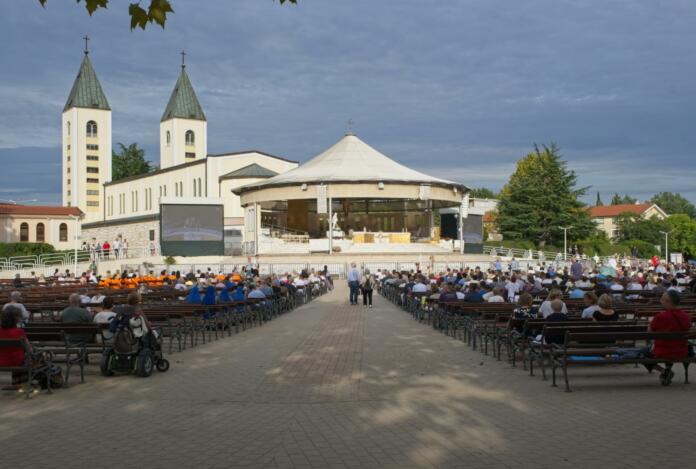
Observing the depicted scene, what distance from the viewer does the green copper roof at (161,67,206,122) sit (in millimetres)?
98375

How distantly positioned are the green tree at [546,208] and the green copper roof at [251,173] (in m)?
24.3

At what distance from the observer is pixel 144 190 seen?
280 ft

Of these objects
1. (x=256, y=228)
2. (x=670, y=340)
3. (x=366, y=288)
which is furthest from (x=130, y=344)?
(x=256, y=228)

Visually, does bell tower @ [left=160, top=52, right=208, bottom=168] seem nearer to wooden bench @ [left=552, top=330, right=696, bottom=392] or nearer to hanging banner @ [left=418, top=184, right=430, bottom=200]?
hanging banner @ [left=418, top=184, right=430, bottom=200]

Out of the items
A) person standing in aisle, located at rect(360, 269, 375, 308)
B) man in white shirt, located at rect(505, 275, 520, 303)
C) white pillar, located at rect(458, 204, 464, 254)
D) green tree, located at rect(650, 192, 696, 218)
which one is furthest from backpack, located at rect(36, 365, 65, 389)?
green tree, located at rect(650, 192, 696, 218)

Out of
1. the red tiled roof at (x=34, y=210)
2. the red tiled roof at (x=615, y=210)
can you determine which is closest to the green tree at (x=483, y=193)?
the red tiled roof at (x=615, y=210)

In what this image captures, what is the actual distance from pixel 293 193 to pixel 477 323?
1366 inches

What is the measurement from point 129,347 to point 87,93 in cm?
9173

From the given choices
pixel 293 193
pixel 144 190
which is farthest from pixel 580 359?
pixel 144 190

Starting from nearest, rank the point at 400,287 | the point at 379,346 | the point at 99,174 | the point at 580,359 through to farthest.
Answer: the point at 580,359 < the point at 379,346 < the point at 400,287 < the point at 99,174

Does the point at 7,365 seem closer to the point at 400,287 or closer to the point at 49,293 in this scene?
the point at 49,293

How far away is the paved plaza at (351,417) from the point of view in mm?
5855

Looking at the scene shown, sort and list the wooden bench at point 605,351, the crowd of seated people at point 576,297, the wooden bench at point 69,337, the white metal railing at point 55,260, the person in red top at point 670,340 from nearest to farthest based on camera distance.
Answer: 1. the wooden bench at point 605,351
2. the person in red top at point 670,340
3. the crowd of seated people at point 576,297
4. the wooden bench at point 69,337
5. the white metal railing at point 55,260

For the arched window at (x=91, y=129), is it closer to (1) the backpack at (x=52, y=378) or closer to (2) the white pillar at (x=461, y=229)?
(2) the white pillar at (x=461, y=229)
